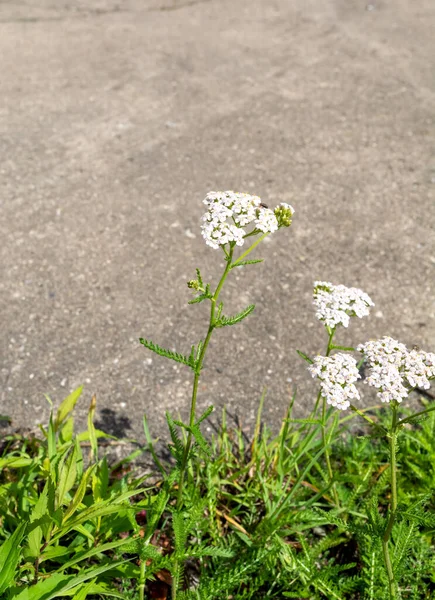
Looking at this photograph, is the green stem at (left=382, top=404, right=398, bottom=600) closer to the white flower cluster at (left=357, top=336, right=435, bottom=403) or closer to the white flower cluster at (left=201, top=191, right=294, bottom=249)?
the white flower cluster at (left=357, top=336, right=435, bottom=403)

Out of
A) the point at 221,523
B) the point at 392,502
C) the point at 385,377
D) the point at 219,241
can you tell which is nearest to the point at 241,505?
the point at 221,523

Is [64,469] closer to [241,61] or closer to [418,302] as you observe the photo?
[418,302]

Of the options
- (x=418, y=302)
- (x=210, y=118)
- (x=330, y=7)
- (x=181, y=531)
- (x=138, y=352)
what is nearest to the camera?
(x=181, y=531)

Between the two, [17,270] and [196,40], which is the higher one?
[196,40]

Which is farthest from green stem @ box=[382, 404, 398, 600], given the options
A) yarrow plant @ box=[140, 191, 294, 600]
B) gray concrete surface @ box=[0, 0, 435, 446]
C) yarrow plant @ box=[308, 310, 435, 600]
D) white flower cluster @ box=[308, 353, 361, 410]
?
gray concrete surface @ box=[0, 0, 435, 446]

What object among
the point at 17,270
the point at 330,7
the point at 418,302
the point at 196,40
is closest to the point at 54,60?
the point at 196,40

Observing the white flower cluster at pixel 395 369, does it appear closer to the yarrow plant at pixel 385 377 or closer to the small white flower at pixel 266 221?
the yarrow plant at pixel 385 377

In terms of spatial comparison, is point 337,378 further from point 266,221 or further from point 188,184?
point 188,184
